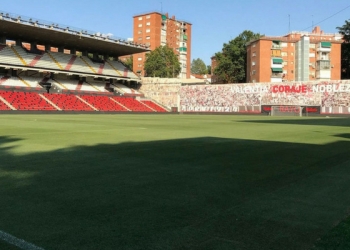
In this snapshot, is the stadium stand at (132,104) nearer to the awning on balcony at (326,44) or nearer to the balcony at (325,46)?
the balcony at (325,46)

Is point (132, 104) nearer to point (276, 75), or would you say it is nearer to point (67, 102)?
point (67, 102)

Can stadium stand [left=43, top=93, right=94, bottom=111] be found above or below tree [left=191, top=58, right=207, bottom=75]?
below

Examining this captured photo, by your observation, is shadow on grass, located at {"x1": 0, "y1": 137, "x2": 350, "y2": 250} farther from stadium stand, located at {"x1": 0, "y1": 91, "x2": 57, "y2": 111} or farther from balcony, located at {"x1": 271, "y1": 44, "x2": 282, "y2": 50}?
balcony, located at {"x1": 271, "y1": 44, "x2": 282, "y2": 50}

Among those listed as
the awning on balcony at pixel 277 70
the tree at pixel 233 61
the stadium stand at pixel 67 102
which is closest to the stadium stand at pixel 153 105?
the stadium stand at pixel 67 102

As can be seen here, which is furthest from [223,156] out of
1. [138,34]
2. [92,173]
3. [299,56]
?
[138,34]

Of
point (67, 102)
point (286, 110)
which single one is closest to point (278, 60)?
point (286, 110)

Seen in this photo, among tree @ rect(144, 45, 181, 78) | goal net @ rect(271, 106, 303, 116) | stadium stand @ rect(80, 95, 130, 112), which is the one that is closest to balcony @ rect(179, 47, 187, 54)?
tree @ rect(144, 45, 181, 78)

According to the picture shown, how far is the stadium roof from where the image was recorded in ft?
170

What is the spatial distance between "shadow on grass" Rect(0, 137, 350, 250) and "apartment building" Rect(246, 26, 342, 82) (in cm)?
7719

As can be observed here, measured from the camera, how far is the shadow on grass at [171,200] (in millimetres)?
3562

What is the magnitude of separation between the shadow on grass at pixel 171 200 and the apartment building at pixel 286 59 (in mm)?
77187

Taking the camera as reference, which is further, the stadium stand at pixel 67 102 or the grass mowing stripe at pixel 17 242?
the stadium stand at pixel 67 102

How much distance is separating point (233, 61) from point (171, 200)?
87.3 m

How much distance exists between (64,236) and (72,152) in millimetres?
6564
